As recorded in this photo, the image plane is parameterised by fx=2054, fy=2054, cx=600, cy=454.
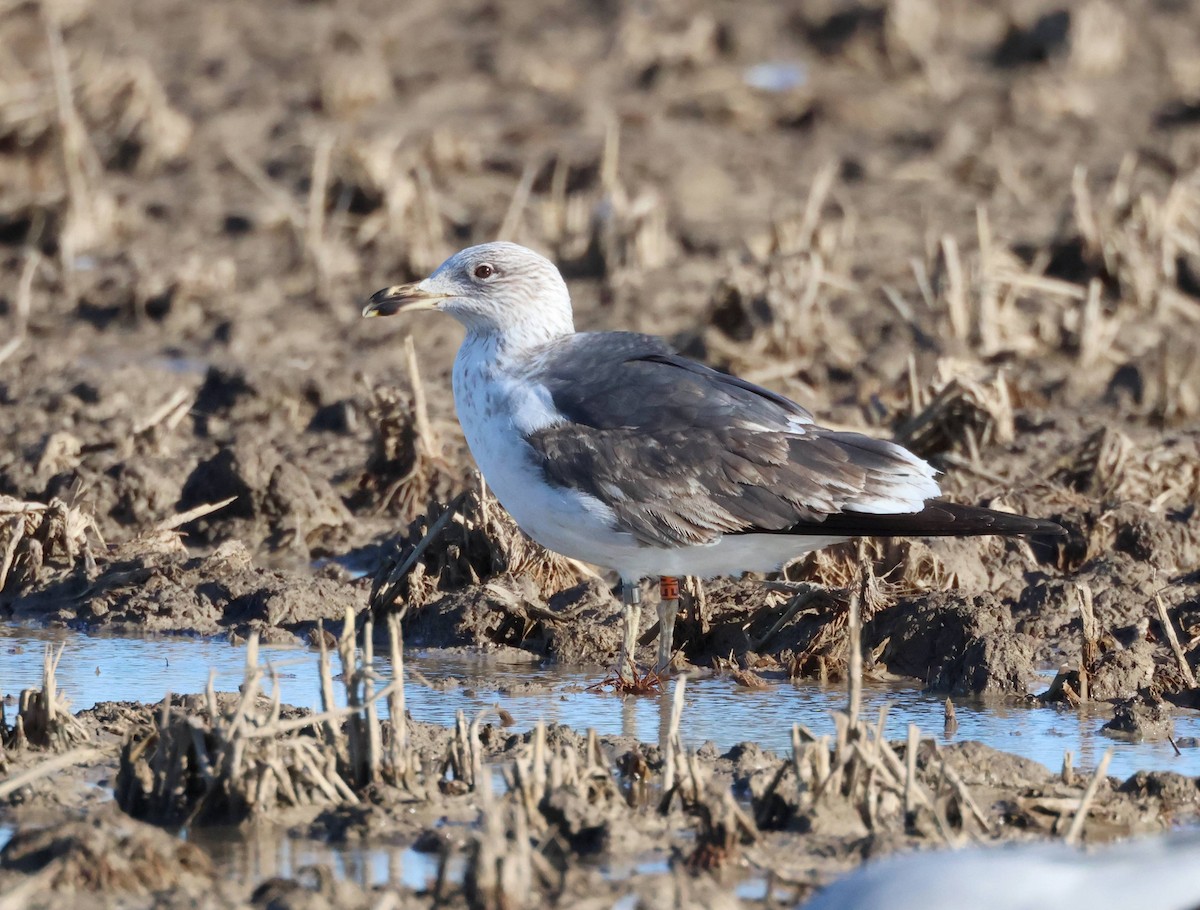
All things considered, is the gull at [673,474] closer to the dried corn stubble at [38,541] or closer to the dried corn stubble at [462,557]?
the dried corn stubble at [462,557]

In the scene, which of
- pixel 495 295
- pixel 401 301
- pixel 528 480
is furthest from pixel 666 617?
pixel 401 301

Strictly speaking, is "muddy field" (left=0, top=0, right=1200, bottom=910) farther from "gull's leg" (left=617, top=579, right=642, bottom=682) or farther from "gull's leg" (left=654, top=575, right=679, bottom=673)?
"gull's leg" (left=617, top=579, right=642, bottom=682)

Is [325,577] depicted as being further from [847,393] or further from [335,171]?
[335,171]

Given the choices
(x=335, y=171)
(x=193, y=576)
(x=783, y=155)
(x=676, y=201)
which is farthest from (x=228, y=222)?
(x=193, y=576)

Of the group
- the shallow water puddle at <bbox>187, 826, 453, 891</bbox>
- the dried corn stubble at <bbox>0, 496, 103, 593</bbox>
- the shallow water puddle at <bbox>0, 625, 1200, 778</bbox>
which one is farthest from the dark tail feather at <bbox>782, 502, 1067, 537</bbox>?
the dried corn stubble at <bbox>0, 496, 103, 593</bbox>

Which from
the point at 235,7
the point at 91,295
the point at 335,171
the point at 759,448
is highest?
the point at 235,7

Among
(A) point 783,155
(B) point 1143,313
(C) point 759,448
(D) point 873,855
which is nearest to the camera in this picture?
(D) point 873,855

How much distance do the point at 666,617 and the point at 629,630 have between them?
0.23m

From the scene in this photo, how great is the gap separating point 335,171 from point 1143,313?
506 centimetres

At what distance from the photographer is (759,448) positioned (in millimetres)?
6801

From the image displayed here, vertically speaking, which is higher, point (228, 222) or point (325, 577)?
point (228, 222)

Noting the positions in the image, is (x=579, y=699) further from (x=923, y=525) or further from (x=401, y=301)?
A: (x=401, y=301)

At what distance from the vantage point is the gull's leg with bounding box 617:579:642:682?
6816 millimetres

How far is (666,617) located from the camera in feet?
23.3
